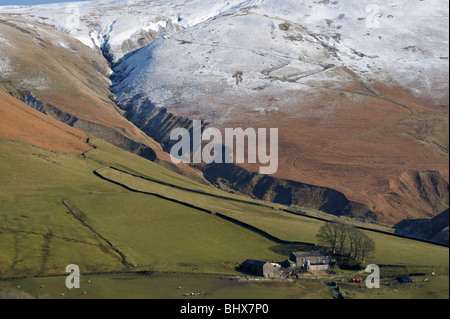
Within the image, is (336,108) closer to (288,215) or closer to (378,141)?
(378,141)

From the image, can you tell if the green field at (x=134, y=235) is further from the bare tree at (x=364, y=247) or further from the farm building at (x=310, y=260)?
the farm building at (x=310, y=260)

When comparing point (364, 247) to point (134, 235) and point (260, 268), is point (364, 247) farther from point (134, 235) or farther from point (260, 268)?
point (134, 235)

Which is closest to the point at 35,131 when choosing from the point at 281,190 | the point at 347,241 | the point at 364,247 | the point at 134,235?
the point at 134,235

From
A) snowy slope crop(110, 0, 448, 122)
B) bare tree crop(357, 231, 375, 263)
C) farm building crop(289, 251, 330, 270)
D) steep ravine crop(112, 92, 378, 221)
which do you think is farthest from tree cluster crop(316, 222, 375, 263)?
snowy slope crop(110, 0, 448, 122)

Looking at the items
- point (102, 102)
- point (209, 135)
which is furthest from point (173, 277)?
point (102, 102)

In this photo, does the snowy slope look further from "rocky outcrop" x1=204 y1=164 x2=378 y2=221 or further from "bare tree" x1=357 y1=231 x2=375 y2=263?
"bare tree" x1=357 y1=231 x2=375 y2=263
